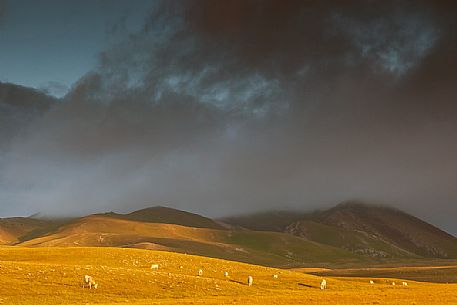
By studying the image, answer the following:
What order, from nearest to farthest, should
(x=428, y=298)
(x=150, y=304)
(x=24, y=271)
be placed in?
1. (x=150, y=304)
2. (x=428, y=298)
3. (x=24, y=271)

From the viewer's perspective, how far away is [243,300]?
55656 millimetres

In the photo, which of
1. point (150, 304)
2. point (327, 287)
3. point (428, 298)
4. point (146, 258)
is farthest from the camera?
point (146, 258)

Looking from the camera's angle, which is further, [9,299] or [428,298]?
[428,298]

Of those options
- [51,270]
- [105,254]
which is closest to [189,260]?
[105,254]

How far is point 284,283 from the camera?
8000 cm

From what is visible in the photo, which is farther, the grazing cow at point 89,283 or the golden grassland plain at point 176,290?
the grazing cow at point 89,283

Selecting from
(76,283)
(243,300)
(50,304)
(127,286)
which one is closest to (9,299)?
(50,304)

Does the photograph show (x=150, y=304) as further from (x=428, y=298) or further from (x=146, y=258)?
(x=146, y=258)

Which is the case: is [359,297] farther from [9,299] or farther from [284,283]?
[9,299]

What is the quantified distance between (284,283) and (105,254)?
4585 cm

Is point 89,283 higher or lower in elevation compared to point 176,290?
higher

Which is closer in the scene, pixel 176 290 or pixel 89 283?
pixel 89 283

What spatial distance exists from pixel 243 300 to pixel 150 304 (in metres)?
10.3

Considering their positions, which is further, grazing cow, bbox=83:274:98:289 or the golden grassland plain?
grazing cow, bbox=83:274:98:289
